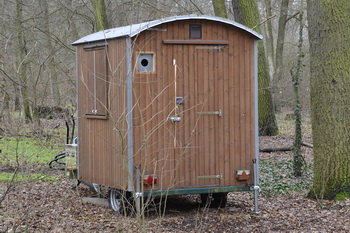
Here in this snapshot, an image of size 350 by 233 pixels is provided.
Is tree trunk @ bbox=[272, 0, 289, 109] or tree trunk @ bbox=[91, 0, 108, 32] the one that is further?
tree trunk @ bbox=[272, 0, 289, 109]

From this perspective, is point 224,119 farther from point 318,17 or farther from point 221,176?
point 318,17

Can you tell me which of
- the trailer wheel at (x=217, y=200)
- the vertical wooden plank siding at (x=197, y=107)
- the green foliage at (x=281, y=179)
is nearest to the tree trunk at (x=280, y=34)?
the green foliage at (x=281, y=179)

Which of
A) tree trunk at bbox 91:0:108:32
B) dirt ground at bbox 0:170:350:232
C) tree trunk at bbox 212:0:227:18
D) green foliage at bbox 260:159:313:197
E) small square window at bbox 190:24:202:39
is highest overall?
tree trunk at bbox 212:0:227:18

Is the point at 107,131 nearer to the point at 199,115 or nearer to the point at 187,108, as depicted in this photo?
the point at 187,108

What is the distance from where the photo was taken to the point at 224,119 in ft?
32.8

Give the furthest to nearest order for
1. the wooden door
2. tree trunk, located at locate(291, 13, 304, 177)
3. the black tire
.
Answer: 1. tree trunk, located at locate(291, 13, 304, 177)
2. the black tire
3. the wooden door

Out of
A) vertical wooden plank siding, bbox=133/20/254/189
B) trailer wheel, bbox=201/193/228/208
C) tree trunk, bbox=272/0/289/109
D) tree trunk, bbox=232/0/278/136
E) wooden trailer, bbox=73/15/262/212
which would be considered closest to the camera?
wooden trailer, bbox=73/15/262/212

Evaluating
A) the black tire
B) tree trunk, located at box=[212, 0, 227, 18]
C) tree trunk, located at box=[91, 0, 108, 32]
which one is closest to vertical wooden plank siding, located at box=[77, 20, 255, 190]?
the black tire

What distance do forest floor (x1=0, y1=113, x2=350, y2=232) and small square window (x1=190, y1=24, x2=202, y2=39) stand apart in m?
2.75

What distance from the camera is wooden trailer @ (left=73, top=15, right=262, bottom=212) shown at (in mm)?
9398

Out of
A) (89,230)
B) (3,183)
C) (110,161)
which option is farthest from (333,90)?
(3,183)

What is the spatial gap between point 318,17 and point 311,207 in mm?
3207

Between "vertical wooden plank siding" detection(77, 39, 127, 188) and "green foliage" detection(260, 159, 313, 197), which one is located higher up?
"vertical wooden plank siding" detection(77, 39, 127, 188)

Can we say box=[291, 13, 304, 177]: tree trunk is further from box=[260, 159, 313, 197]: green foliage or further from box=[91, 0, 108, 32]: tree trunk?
box=[91, 0, 108, 32]: tree trunk
